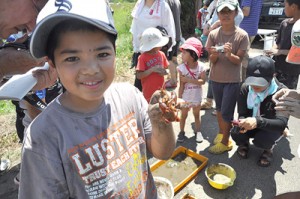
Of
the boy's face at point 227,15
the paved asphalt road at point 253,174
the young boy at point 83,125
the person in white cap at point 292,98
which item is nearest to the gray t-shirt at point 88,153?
the young boy at point 83,125

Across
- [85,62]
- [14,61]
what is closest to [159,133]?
A: [85,62]

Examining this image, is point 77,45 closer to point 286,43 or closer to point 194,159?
point 194,159

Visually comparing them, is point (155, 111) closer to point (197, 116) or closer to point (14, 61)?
point (14, 61)

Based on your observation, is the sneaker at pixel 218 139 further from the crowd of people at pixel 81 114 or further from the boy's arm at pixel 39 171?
the boy's arm at pixel 39 171

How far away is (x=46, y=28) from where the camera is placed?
1157 millimetres

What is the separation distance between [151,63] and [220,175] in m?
1.83

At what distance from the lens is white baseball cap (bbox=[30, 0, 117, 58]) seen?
1.10 meters

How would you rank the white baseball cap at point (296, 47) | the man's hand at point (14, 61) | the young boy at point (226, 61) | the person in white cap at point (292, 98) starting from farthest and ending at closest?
the young boy at point (226, 61)
the white baseball cap at point (296, 47)
the person in white cap at point (292, 98)
the man's hand at point (14, 61)

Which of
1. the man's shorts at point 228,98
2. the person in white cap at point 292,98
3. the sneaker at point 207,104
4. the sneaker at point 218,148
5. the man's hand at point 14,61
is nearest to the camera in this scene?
the man's hand at point 14,61

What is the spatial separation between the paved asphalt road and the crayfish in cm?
190

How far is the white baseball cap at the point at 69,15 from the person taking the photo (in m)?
1.10

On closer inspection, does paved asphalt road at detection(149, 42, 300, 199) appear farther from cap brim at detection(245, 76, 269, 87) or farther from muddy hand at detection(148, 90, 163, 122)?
muddy hand at detection(148, 90, 163, 122)

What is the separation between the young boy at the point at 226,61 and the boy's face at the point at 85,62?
2.36 meters

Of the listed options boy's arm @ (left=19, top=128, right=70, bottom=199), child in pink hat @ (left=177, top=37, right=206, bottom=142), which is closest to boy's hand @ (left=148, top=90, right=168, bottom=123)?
boy's arm @ (left=19, top=128, right=70, bottom=199)
